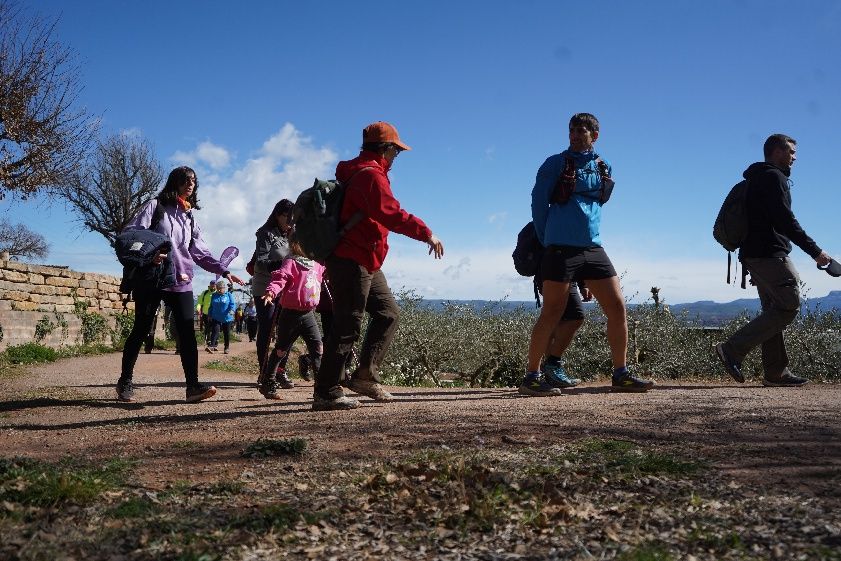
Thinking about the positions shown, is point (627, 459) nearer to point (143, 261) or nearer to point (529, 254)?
point (529, 254)

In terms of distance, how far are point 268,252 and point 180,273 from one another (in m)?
1.00

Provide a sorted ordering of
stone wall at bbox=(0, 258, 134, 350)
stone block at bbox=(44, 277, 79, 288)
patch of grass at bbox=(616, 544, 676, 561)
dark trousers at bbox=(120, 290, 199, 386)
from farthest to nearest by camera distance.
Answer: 1. stone block at bbox=(44, 277, 79, 288)
2. stone wall at bbox=(0, 258, 134, 350)
3. dark trousers at bbox=(120, 290, 199, 386)
4. patch of grass at bbox=(616, 544, 676, 561)

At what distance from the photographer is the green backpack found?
5.12 meters

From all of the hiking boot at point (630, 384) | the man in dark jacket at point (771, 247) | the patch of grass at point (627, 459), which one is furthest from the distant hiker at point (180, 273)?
the man in dark jacket at point (771, 247)

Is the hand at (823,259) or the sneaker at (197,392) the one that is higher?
the hand at (823,259)

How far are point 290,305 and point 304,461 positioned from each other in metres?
3.50

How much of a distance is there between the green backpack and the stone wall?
1097cm

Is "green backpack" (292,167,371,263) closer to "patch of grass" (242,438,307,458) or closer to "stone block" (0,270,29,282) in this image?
"patch of grass" (242,438,307,458)

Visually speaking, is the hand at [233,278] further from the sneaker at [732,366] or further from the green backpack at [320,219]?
the sneaker at [732,366]

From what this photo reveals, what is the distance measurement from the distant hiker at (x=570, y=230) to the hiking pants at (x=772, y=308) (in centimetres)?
143

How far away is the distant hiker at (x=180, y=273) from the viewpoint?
21.0ft

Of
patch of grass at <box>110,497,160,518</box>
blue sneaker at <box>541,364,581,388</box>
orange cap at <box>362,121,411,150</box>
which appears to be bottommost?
patch of grass at <box>110,497,160,518</box>

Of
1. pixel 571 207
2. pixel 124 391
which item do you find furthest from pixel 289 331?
pixel 571 207

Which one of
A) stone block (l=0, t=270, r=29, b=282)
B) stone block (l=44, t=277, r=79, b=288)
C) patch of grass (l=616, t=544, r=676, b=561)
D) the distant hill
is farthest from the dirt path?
stone block (l=44, t=277, r=79, b=288)
